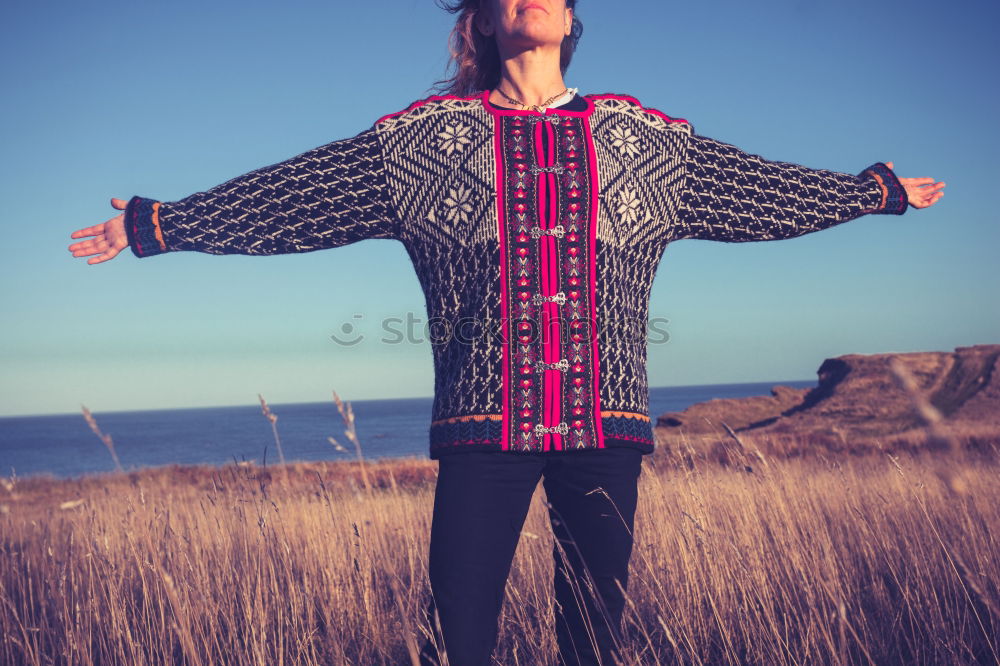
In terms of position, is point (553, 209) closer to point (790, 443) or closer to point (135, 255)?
point (135, 255)

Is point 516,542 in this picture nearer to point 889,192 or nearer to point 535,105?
point 535,105

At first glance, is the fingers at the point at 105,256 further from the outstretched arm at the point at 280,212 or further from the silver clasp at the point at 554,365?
the silver clasp at the point at 554,365

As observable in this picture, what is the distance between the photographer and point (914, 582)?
339cm

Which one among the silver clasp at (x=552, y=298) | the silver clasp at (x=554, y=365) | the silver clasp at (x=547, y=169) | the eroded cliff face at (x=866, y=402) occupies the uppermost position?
the silver clasp at (x=547, y=169)

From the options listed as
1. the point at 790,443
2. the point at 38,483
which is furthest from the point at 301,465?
the point at 790,443

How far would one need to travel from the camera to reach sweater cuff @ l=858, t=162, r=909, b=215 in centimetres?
244

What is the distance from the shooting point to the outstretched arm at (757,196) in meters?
2.16

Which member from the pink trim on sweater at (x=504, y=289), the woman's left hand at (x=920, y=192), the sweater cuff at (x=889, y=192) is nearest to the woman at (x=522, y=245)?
the pink trim on sweater at (x=504, y=289)

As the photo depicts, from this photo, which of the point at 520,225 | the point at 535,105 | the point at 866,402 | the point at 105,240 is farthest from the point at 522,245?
the point at 866,402

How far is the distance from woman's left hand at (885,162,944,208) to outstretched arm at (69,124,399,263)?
6.24ft

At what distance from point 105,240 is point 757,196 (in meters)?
2.20

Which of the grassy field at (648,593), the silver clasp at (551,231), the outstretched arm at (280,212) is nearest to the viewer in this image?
the silver clasp at (551,231)

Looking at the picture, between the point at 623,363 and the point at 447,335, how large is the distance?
0.52 metres

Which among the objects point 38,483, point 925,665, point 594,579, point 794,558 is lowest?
point 38,483
